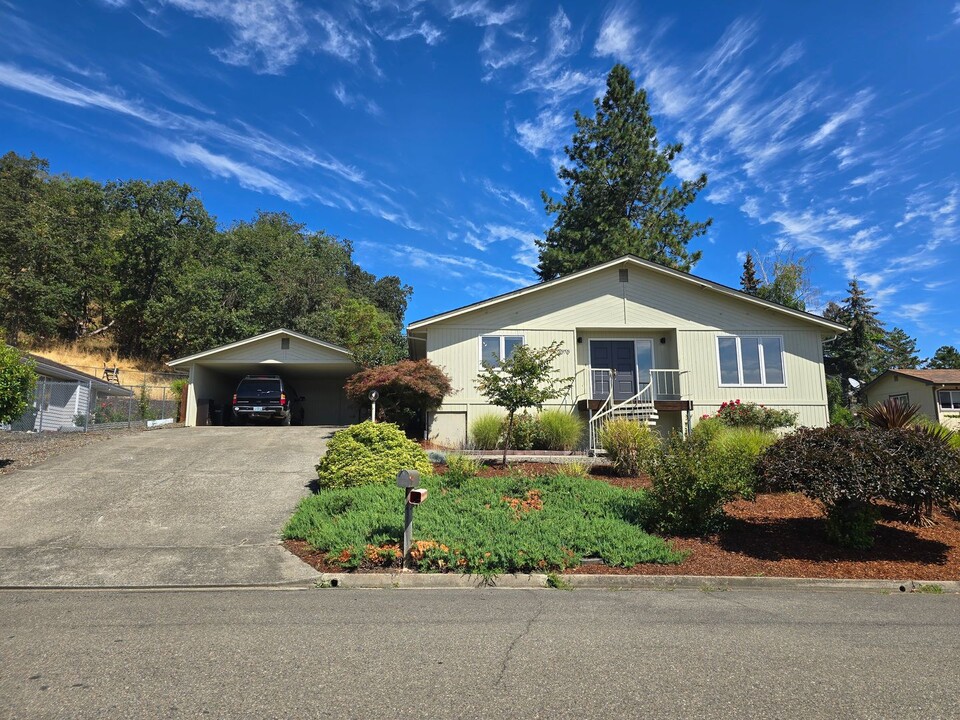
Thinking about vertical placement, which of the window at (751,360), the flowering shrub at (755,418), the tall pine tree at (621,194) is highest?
the tall pine tree at (621,194)

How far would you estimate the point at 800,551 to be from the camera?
27.9 ft

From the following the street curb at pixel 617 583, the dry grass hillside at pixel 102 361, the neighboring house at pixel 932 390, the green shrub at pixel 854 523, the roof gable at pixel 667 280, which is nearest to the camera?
the street curb at pixel 617 583

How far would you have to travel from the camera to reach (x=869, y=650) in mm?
4809

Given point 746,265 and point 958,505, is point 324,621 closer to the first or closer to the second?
point 958,505

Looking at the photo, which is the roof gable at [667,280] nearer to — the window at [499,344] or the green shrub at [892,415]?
the window at [499,344]

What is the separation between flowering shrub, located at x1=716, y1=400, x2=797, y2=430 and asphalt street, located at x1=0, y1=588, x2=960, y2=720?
11030 mm

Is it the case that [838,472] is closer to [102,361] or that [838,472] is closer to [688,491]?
[688,491]

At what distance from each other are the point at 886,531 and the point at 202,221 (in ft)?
144

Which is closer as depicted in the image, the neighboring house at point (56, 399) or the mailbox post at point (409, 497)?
the mailbox post at point (409, 497)

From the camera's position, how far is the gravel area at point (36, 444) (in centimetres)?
1290

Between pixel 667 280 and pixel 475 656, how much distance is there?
17071 millimetres

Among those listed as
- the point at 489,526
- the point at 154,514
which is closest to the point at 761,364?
the point at 489,526

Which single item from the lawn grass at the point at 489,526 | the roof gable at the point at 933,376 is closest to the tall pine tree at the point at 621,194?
the roof gable at the point at 933,376

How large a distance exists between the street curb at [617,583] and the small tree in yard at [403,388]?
9.49 metres
